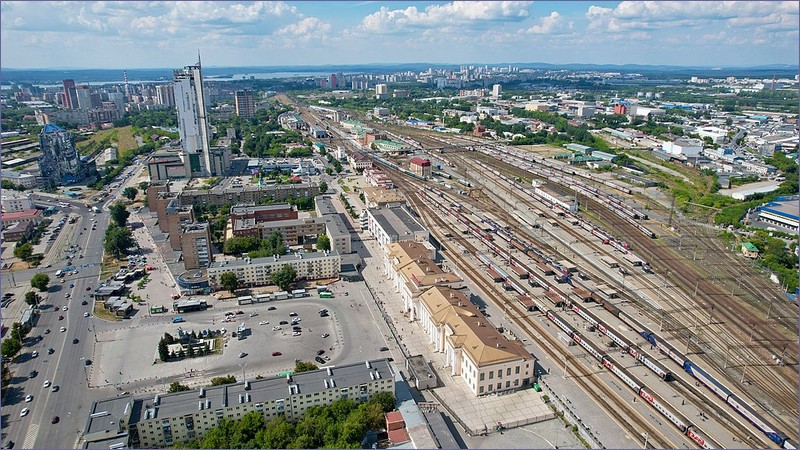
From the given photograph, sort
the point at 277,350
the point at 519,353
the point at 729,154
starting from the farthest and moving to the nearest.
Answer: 1. the point at 729,154
2. the point at 277,350
3. the point at 519,353

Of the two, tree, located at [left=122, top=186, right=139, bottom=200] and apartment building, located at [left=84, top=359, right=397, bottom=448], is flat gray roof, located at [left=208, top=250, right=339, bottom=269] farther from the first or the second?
tree, located at [left=122, top=186, right=139, bottom=200]

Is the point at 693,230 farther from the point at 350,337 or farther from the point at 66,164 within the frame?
the point at 66,164

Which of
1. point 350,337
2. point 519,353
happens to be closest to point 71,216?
point 350,337

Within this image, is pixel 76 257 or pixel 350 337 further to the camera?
pixel 76 257

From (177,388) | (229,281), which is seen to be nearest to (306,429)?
(177,388)

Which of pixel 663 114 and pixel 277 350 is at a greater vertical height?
pixel 663 114

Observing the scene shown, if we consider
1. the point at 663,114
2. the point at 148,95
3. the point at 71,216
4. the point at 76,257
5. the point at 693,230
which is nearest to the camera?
the point at 76,257

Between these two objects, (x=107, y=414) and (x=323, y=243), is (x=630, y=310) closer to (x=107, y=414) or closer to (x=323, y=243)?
(x=323, y=243)
